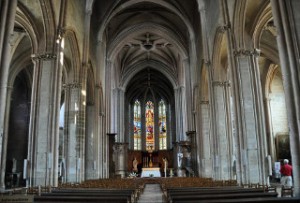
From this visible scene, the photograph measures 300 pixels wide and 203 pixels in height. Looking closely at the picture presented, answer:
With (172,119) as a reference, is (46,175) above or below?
below

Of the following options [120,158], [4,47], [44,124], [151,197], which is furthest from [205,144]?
[4,47]

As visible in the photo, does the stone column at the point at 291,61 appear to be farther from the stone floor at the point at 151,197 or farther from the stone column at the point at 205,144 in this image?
the stone column at the point at 205,144

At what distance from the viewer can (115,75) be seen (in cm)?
3806

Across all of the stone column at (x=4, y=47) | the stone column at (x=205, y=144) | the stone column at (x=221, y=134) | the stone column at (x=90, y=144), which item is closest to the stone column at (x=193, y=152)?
the stone column at (x=205, y=144)

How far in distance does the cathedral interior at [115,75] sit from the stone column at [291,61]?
3 centimetres

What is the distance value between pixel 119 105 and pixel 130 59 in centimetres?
607

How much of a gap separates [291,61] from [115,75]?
101 ft

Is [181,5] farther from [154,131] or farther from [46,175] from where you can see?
[154,131]

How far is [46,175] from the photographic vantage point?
12.8m

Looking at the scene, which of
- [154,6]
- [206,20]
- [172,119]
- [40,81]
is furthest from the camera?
[172,119]

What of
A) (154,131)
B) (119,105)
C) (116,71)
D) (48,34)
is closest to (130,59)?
(116,71)

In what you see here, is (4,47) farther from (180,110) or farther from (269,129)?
(180,110)

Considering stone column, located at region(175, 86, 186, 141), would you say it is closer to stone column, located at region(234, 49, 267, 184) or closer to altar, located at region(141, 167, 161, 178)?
altar, located at region(141, 167, 161, 178)

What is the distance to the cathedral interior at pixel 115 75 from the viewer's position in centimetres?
1267
